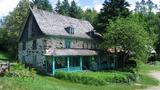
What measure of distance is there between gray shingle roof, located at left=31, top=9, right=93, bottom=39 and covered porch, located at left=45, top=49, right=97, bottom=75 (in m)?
2.94

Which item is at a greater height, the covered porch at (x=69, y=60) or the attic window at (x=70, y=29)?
the attic window at (x=70, y=29)

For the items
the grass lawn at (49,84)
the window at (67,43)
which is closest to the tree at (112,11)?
the window at (67,43)

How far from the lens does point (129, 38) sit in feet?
156

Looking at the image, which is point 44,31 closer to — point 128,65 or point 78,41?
point 78,41

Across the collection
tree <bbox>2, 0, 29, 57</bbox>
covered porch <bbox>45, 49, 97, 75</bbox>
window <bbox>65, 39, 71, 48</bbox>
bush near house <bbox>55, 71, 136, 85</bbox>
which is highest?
tree <bbox>2, 0, 29, 57</bbox>

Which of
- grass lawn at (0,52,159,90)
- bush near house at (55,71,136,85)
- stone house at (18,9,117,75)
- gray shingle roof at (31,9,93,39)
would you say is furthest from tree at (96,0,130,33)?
bush near house at (55,71,136,85)

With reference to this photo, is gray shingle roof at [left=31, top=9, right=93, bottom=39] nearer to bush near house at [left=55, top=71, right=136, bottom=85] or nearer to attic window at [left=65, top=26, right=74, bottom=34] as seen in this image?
attic window at [left=65, top=26, right=74, bottom=34]

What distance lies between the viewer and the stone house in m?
44.6

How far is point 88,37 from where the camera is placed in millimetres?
52250

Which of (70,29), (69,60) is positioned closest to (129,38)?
(70,29)

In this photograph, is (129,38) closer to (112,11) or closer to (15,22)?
(112,11)

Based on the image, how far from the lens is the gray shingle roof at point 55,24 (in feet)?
149

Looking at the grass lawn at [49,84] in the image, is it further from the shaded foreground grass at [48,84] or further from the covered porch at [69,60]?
the covered porch at [69,60]

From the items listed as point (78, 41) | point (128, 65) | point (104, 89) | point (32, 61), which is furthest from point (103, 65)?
point (104, 89)
